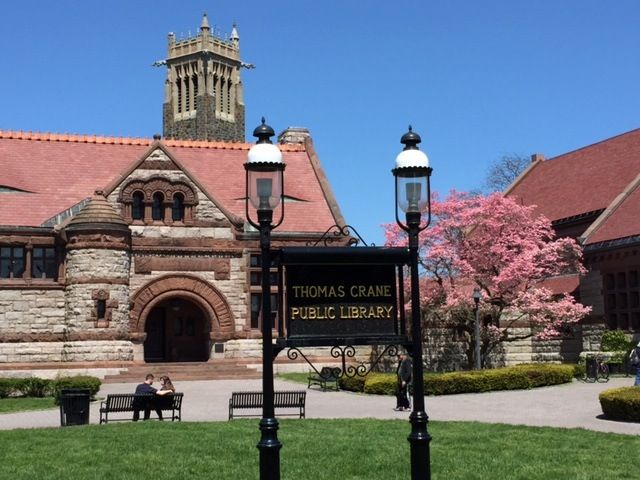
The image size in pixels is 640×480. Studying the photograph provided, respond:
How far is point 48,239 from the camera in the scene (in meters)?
36.9

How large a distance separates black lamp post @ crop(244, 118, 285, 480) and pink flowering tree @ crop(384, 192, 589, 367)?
2519cm

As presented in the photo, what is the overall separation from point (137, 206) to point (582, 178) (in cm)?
2175

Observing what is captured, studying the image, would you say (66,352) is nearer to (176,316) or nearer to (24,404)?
(176,316)

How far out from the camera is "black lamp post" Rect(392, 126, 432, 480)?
8703mm

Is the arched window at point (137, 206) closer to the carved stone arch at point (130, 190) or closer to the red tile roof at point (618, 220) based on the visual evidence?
the carved stone arch at point (130, 190)

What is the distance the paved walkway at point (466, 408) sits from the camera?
754 inches

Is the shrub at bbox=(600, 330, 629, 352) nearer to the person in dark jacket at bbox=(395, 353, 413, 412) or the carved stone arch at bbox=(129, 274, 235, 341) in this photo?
the person in dark jacket at bbox=(395, 353, 413, 412)

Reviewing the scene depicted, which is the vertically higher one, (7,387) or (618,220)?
(618,220)

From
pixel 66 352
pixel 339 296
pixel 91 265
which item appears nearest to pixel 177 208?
pixel 91 265

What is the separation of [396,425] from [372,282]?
9.10m

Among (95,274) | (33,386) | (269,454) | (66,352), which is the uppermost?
(95,274)

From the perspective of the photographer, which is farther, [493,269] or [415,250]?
[493,269]

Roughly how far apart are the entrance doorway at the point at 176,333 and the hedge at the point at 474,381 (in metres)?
14.0

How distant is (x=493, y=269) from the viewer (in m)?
34.6
